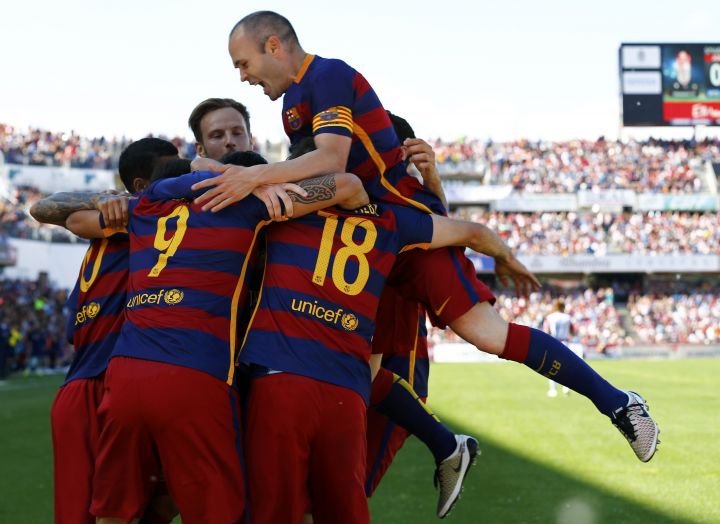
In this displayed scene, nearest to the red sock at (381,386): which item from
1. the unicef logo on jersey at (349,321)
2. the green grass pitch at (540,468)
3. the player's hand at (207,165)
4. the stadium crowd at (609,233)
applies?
the unicef logo on jersey at (349,321)

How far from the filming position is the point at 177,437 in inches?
144

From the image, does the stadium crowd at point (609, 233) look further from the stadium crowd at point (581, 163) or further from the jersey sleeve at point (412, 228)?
the jersey sleeve at point (412, 228)

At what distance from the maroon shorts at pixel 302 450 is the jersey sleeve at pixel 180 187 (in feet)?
2.66

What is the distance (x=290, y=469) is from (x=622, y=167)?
2040 inches

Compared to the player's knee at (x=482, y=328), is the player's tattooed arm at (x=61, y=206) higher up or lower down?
higher up

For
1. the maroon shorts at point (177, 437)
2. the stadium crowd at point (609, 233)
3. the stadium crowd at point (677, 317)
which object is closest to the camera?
the maroon shorts at point (177, 437)

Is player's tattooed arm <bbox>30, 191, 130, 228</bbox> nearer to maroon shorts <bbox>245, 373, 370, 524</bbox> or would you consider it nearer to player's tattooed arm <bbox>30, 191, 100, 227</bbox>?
player's tattooed arm <bbox>30, 191, 100, 227</bbox>

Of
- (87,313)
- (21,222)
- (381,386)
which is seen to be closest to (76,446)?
(87,313)

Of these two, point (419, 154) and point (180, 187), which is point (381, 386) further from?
point (180, 187)

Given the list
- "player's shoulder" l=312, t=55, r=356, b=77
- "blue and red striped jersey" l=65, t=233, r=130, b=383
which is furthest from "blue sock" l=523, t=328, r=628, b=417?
"blue and red striped jersey" l=65, t=233, r=130, b=383

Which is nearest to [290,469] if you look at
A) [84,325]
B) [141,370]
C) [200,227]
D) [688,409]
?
[141,370]

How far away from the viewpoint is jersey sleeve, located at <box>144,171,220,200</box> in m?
3.96

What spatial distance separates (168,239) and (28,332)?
2803 cm

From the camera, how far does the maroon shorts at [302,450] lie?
12.2 ft
